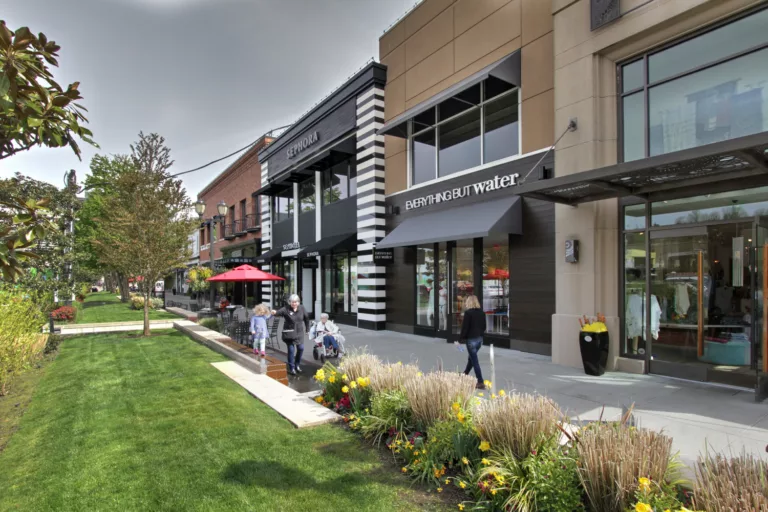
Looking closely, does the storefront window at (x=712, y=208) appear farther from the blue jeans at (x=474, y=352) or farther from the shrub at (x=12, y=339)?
the shrub at (x=12, y=339)

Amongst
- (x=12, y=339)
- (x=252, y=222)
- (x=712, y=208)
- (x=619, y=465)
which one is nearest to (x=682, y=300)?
(x=712, y=208)

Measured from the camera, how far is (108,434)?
5223mm

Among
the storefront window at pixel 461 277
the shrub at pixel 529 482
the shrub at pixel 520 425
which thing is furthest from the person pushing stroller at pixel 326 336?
the shrub at pixel 529 482

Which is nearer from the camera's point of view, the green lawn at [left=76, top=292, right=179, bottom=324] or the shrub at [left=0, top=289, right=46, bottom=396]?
the shrub at [left=0, top=289, right=46, bottom=396]

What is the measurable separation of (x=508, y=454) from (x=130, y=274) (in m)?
14.2

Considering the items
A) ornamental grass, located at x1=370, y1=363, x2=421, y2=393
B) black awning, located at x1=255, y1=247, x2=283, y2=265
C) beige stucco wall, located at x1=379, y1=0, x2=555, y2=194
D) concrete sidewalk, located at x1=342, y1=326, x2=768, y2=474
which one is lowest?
concrete sidewalk, located at x1=342, y1=326, x2=768, y2=474

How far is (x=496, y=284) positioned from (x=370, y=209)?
20.1 feet

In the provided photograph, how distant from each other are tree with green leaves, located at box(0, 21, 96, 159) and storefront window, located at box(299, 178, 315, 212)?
19.0 metres

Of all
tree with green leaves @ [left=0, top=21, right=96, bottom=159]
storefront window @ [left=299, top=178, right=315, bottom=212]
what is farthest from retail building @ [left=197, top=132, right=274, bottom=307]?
tree with green leaves @ [left=0, top=21, right=96, bottom=159]

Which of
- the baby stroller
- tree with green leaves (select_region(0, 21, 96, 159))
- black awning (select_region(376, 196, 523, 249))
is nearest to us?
tree with green leaves (select_region(0, 21, 96, 159))

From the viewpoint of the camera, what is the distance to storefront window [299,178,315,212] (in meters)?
22.2

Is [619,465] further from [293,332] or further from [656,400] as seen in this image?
[293,332]

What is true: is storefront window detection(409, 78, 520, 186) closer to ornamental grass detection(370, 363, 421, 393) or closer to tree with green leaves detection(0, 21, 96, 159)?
ornamental grass detection(370, 363, 421, 393)

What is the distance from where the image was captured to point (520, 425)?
3.73m
